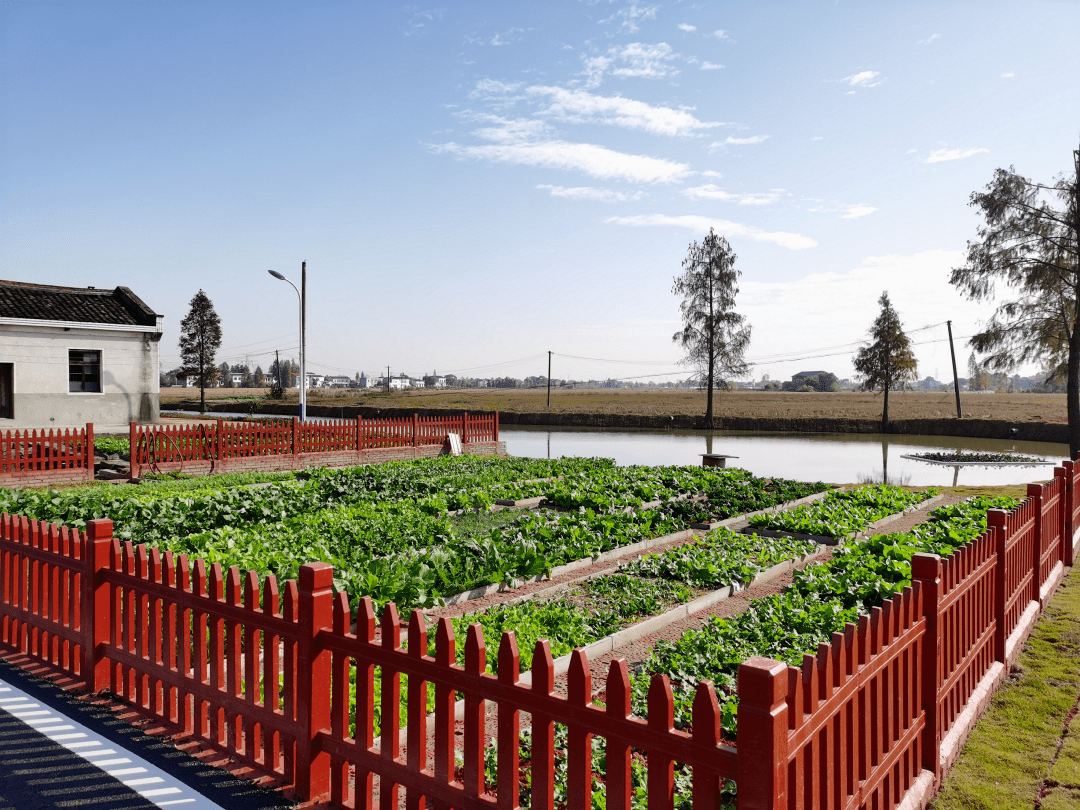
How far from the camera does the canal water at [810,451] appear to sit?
2422cm

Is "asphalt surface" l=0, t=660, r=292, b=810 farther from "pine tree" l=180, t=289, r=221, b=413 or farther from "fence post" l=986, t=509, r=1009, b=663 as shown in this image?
"pine tree" l=180, t=289, r=221, b=413

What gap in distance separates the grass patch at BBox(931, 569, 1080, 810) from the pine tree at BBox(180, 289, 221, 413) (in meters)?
66.3

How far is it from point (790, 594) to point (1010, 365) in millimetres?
25665

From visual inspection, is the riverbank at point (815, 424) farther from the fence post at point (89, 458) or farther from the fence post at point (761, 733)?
the fence post at point (761, 733)

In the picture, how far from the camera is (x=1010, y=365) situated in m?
27.4

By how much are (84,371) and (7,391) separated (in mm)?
2644

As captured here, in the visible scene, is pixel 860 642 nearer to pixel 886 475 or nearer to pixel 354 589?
pixel 354 589

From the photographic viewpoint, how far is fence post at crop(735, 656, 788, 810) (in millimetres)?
2221

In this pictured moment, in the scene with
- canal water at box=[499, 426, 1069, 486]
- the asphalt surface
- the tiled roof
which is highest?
the tiled roof

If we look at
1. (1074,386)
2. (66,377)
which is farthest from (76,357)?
(1074,386)

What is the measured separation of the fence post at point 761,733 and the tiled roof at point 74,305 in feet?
101

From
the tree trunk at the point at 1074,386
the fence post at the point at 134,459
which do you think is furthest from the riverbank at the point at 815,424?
the fence post at the point at 134,459

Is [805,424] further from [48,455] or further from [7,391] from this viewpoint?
[7,391]

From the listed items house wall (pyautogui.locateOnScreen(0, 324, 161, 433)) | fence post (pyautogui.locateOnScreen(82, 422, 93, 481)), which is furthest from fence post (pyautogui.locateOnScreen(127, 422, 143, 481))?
house wall (pyautogui.locateOnScreen(0, 324, 161, 433))
